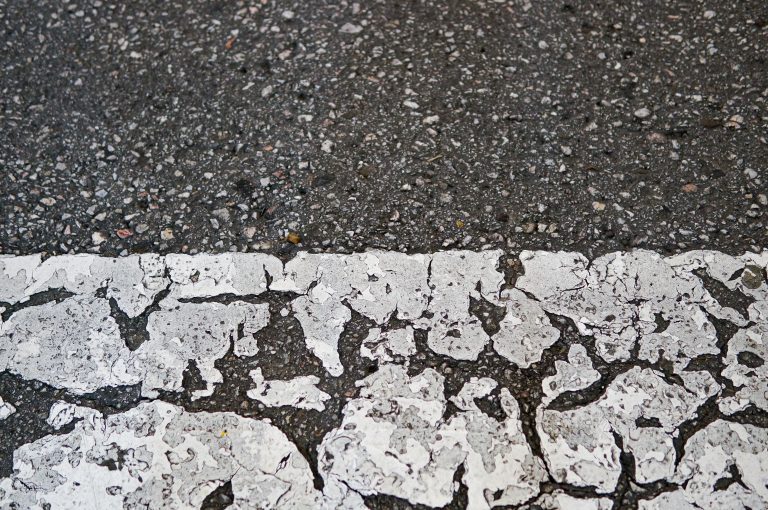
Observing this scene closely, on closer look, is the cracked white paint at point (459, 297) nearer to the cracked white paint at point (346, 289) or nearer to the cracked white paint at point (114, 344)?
the cracked white paint at point (346, 289)

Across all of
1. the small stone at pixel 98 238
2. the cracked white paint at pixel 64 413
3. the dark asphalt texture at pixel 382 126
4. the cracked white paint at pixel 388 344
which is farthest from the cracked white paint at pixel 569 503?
the small stone at pixel 98 238

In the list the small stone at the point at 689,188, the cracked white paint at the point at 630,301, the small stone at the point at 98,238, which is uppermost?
the small stone at the point at 689,188

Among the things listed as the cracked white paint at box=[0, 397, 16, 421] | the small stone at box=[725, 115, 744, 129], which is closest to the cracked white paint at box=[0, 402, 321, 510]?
the cracked white paint at box=[0, 397, 16, 421]

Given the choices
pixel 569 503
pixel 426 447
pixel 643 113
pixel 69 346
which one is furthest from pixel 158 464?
pixel 643 113

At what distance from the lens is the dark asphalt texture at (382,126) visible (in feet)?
6.84

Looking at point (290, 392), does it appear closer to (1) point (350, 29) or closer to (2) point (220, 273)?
(2) point (220, 273)

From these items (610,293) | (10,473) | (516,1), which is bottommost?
(10,473)

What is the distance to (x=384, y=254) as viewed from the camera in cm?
203

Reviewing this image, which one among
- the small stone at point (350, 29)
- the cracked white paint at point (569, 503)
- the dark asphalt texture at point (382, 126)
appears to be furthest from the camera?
the small stone at point (350, 29)

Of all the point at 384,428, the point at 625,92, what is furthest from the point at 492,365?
the point at 625,92

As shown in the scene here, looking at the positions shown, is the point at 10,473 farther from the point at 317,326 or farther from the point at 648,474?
the point at 648,474

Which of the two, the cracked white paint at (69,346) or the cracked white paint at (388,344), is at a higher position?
the cracked white paint at (388,344)

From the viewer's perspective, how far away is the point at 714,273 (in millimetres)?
1955

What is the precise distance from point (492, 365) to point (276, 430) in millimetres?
587
